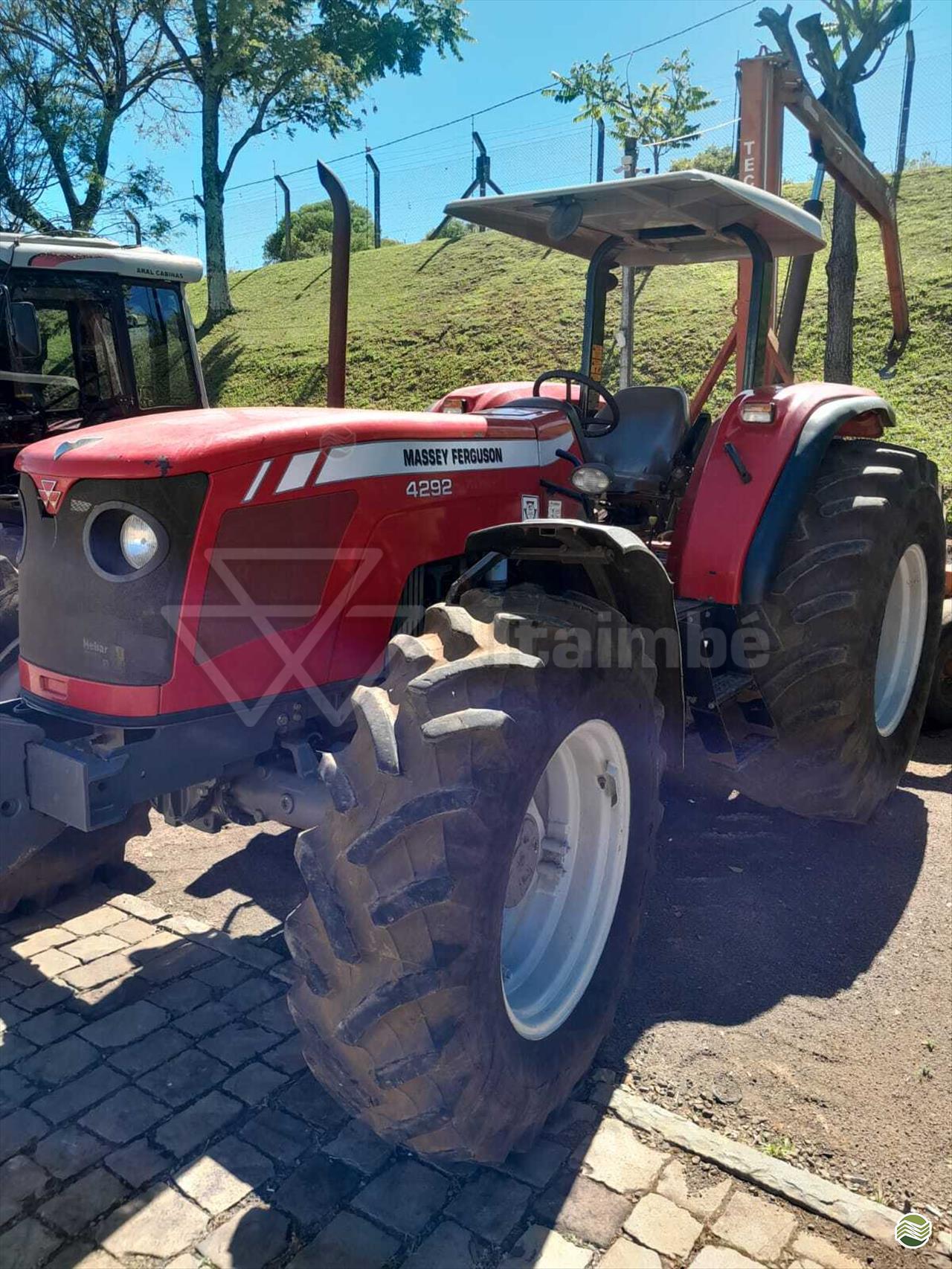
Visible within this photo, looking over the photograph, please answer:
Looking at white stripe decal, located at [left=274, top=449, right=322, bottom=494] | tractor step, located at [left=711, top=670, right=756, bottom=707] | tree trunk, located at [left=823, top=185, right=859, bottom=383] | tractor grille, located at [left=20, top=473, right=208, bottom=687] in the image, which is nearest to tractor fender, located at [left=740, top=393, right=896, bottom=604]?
tractor step, located at [left=711, top=670, right=756, bottom=707]

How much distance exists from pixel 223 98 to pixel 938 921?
21681mm

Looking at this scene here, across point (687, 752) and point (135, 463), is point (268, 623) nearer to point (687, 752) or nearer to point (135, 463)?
point (135, 463)

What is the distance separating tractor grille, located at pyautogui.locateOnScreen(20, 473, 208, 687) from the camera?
7.84 ft

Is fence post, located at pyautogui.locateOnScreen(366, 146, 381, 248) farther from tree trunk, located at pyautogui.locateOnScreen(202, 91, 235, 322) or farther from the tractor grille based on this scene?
the tractor grille

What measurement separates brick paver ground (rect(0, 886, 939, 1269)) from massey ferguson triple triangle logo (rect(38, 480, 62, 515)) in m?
1.49

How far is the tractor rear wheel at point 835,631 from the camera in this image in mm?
3508

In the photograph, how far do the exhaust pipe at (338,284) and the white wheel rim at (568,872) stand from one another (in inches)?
68.5

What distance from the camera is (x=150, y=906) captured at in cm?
364

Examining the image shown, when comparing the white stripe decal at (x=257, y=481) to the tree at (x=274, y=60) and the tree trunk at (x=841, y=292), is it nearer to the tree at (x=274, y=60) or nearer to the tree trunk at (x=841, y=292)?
the tree trunk at (x=841, y=292)

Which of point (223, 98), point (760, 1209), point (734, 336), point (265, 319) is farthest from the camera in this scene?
point (223, 98)

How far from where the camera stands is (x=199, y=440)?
2404mm

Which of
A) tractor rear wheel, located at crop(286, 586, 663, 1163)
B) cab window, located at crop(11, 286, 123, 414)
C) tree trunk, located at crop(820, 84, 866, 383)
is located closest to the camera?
tractor rear wheel, located at crop(286, 586, 663, 1163)

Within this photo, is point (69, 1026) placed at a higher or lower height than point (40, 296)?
lower

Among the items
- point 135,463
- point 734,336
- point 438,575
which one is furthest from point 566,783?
point 734,336
